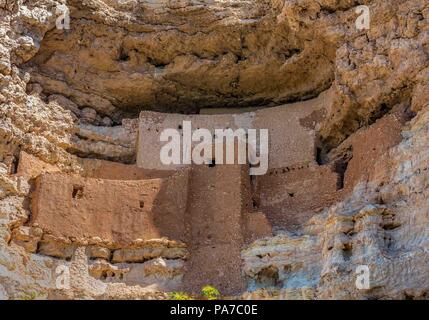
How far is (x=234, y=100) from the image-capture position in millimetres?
25141

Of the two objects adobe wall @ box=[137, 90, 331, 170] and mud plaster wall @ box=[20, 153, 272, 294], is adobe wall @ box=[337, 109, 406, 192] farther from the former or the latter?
mud plaster wall @ box=[20, 153, 272, 294]

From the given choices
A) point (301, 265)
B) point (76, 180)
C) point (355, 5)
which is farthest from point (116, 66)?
point (301, 265)

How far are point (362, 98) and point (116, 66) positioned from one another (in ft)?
21.5

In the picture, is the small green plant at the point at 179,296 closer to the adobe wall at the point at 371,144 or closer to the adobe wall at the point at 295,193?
the adobe wall at the point at 295,193

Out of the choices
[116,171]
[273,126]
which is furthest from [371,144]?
[116,171]

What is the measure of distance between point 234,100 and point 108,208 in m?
5.84

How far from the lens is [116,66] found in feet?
79.3

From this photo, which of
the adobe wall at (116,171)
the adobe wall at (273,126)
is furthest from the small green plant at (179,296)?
the adobe wall at (273,126)

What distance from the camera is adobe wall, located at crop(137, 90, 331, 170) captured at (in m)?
23.0

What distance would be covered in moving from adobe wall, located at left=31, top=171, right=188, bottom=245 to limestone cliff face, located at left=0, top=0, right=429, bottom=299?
1.01 feet

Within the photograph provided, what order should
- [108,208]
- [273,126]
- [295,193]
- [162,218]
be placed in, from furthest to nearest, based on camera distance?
[273,126] < [295,193] < [162,218] < [108,208]

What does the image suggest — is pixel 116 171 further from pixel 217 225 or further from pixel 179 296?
pixel 179 296

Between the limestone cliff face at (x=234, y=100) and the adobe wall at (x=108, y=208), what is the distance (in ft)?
1.01

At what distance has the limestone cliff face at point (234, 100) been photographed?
17938 mm
